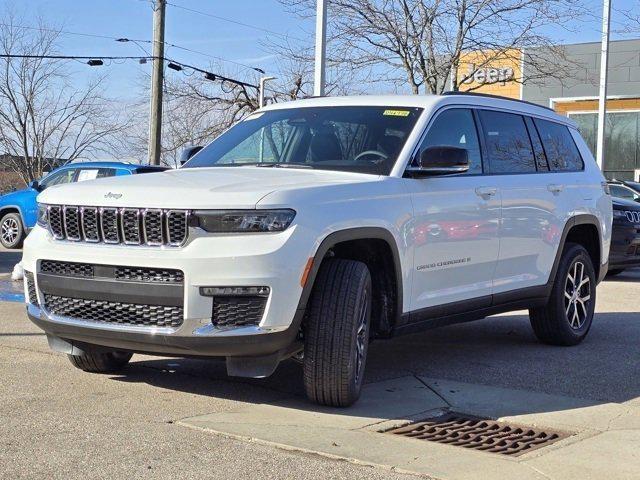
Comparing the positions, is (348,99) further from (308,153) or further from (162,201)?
(162,201)

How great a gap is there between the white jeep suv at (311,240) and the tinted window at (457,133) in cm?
2

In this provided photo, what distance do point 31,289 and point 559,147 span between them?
15.4 ft

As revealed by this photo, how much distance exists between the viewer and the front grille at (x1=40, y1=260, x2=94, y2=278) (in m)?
5.35

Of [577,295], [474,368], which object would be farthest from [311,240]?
[577,295]

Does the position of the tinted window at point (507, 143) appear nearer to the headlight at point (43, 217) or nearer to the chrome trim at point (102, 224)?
the chrome trim at point (102, 224)

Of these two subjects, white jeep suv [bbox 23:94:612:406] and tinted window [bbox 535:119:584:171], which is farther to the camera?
tinted window [bbox 535:119:584:171]

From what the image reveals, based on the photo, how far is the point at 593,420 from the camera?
18.1ft

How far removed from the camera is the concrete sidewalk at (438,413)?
447 centimetres

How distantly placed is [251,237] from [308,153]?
1555mm

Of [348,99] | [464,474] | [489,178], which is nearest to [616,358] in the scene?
[489,178]

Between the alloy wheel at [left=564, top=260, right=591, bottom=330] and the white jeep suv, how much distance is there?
0.35 metres

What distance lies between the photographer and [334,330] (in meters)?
5.27

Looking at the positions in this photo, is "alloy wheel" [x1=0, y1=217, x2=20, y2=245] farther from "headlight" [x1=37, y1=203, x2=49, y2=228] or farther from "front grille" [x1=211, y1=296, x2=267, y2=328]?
"front grille" [x1=211, y1=296, x2=267, y2=328]

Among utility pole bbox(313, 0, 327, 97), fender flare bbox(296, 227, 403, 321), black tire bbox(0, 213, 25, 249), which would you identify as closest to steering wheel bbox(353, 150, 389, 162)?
fender flare bbox(296, 227, 403, 321)
